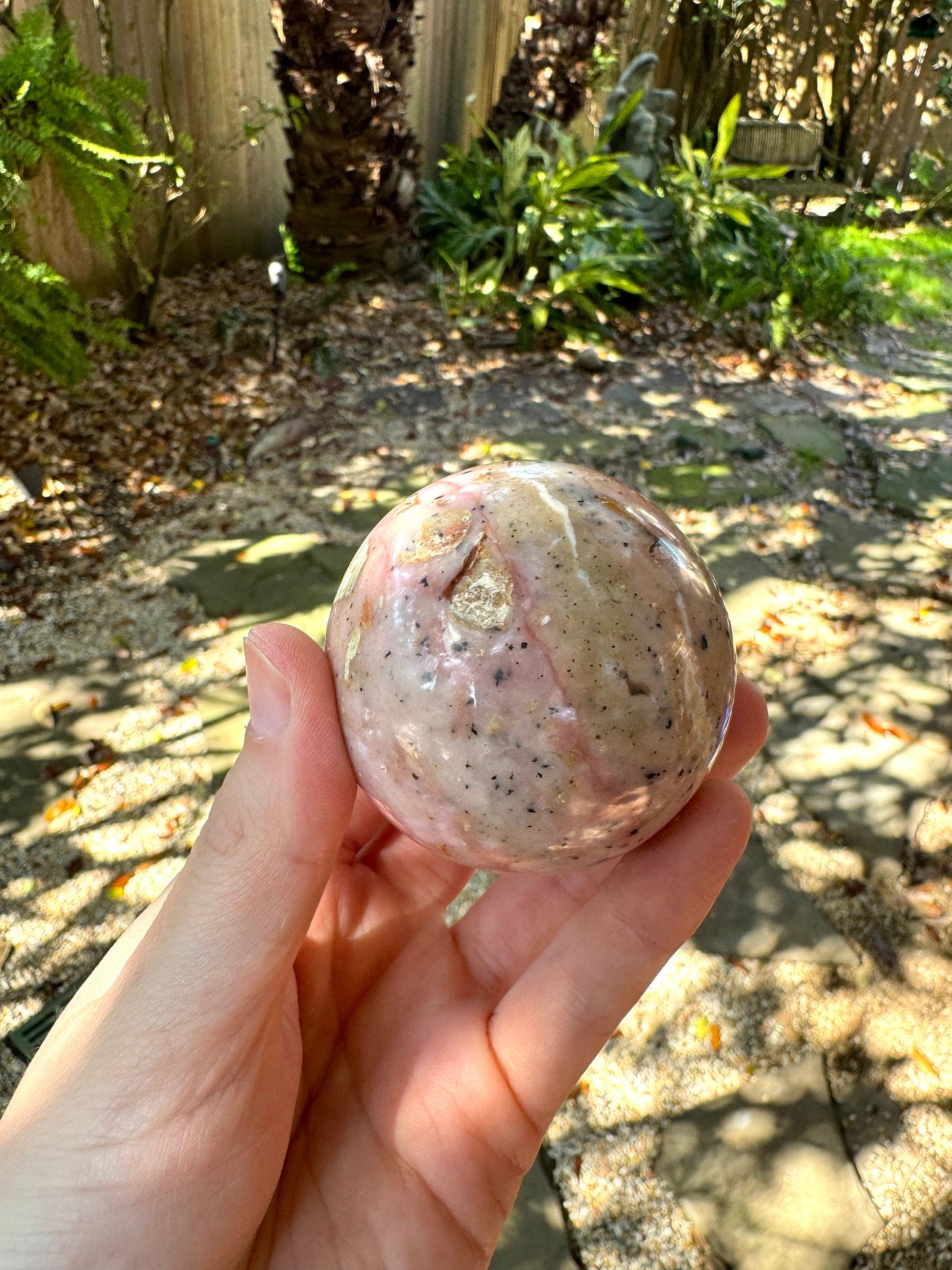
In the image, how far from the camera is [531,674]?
151 cm

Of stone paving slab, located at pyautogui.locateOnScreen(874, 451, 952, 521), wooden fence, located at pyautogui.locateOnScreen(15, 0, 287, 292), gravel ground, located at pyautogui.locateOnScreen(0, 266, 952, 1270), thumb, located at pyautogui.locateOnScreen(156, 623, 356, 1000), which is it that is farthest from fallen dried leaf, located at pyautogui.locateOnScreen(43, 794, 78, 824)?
stone paving slab, located at pyautogui.locateOnScreen(874, 451, 952, 521)

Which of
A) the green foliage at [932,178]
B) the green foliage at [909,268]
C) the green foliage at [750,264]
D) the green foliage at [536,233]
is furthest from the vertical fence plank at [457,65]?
the green foliage at [932,178]

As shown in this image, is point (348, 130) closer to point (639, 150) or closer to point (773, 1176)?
point (639, 150)

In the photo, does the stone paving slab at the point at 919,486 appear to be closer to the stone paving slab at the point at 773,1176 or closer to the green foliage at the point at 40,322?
the stone paving slab at the point at 773,1176

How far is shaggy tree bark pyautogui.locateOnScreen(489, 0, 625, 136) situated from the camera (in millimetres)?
7641

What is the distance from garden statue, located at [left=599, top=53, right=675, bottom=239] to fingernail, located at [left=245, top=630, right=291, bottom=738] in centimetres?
760

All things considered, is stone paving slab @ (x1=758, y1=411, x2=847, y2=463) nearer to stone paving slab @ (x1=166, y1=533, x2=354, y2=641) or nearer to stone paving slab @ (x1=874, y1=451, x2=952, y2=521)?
stone paving slab @ (x1=874, y1=451, x2=952, y2=521)

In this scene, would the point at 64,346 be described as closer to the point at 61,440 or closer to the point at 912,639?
the point at 61,440

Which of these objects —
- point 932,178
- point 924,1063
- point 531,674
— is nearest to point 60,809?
point 531,674

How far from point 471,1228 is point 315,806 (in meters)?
0.94

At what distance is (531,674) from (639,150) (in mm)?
8245

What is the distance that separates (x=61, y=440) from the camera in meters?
5.04

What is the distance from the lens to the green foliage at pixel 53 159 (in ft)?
14.0

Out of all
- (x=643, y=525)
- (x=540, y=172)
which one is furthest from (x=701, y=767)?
(x=540, y=172)
